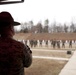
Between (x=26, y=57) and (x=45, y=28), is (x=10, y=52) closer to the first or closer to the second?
(x=26, y=57)

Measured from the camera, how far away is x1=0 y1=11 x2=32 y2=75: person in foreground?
2.07 m

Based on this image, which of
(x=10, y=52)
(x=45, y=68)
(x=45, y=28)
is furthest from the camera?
(x=45, y=28)

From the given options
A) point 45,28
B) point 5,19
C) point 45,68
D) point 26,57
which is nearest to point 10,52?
point 26,57

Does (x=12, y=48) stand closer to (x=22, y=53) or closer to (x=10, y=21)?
(x=22, y=53)

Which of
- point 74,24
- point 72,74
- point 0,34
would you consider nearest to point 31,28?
point 74,24

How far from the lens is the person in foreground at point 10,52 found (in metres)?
2.07

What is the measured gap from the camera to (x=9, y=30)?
214cm

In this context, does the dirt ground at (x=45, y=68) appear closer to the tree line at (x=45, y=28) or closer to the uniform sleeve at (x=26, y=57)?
the uniform sleeve at (x=26, y=57)

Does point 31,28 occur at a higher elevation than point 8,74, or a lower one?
lower

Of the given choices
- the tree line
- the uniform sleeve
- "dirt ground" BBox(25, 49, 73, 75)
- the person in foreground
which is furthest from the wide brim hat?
the tree line

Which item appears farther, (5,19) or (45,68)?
(45,68)

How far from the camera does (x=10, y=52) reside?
2.09 metres

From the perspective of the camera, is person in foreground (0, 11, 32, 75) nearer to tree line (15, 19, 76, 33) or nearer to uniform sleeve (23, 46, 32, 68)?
uniform sleeve (23, 46, 32, 68)

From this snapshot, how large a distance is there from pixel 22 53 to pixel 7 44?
17 centimetres
